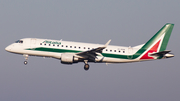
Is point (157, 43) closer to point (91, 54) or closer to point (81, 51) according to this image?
point (91, 54)

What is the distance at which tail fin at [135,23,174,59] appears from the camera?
154ft

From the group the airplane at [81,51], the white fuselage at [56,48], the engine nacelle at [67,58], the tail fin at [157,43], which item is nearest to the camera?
the engine nacelle at [67,58]

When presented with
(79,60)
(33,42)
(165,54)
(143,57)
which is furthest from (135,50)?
(33,42)

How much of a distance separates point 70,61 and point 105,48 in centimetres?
570

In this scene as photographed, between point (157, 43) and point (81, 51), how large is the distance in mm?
12325

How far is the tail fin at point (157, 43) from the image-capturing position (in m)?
47.0

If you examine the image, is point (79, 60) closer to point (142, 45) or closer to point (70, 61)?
point (70, 61)

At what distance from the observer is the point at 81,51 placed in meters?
45.4

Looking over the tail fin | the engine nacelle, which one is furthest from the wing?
the tail fin

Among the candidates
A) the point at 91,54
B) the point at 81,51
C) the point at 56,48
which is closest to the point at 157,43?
the point at 91,54

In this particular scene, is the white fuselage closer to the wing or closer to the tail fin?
the wing

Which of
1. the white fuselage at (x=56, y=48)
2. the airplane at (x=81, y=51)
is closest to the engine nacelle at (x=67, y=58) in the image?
the airplane at (x=81, y=51)

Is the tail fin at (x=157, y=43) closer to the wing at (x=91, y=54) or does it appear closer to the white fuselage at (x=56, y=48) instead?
the white fuselage at (x=56, y=48)

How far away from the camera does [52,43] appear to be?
45.4 metres
